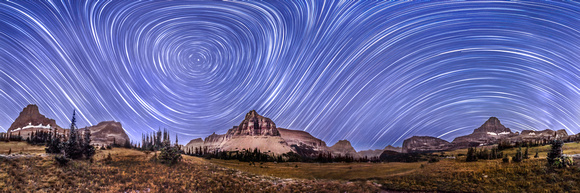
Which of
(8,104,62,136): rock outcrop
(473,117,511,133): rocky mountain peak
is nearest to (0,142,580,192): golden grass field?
(8,104,62,136): rock outcrop

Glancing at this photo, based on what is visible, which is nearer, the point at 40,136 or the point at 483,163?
the point at 483,163

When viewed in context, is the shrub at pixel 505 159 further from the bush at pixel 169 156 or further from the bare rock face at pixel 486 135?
the bush at pixel 169 156

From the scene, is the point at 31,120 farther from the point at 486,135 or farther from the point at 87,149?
the point at 486,135

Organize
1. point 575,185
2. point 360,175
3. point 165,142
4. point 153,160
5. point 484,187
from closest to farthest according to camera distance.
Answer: point 575,185 → point 484,187 → point 153,160 → point 165,142 → point 360,175

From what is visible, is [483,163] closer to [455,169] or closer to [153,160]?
[455,169]

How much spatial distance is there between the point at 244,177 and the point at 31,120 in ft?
53.5

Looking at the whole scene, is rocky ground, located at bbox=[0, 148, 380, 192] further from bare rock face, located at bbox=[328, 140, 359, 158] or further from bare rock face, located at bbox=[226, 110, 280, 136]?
bare rock face, located at bbox=[226, 110, 280, 136]

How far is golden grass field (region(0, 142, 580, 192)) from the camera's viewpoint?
41.0ft

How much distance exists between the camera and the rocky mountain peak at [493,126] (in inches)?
761

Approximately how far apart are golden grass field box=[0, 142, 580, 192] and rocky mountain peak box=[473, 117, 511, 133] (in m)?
1.83

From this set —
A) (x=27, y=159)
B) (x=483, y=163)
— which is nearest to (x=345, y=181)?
(x=483, y=163)

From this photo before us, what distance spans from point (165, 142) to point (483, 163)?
27068 mm

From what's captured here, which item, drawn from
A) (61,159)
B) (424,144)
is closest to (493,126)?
(424,144)

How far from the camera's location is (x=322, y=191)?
17000mm
